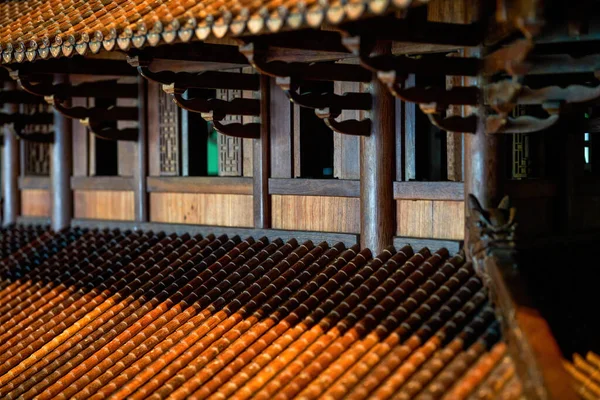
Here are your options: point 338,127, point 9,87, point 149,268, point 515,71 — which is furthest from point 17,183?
point 515,71

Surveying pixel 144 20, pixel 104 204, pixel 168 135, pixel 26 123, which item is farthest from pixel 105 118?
pixel 144 20

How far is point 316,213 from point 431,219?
115 cm

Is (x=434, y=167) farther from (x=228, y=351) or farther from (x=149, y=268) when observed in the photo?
(x=228, y=351)

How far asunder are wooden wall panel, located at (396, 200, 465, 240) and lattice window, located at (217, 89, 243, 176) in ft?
6.16

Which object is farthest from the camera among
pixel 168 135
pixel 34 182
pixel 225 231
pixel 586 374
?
pixel 34 182

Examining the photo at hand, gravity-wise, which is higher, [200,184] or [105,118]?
[105,118]

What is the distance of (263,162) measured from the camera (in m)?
8.32

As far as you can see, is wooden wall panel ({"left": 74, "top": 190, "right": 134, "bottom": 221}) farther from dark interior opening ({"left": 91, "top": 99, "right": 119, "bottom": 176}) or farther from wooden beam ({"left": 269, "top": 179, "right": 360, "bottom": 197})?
wooden beam ({"left": 269, "top": 179, "right": 360, "bottom": 197})

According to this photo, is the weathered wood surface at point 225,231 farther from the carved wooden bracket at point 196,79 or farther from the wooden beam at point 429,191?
the carved wooden bracket at point 196,79

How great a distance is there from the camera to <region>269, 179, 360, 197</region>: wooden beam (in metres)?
7.66

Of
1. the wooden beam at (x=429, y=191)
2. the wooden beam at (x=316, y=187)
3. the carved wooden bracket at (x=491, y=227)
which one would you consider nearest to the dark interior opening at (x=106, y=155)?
the wooden beam at (x=316, y=187)

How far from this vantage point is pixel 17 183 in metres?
11.3

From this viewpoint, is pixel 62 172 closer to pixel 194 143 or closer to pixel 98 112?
pixel 98 112

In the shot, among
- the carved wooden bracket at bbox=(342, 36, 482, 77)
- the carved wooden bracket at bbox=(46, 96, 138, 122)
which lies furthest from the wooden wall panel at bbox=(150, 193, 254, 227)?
the carved wooden bracket at bbox=(342, 36, 482, 77)
